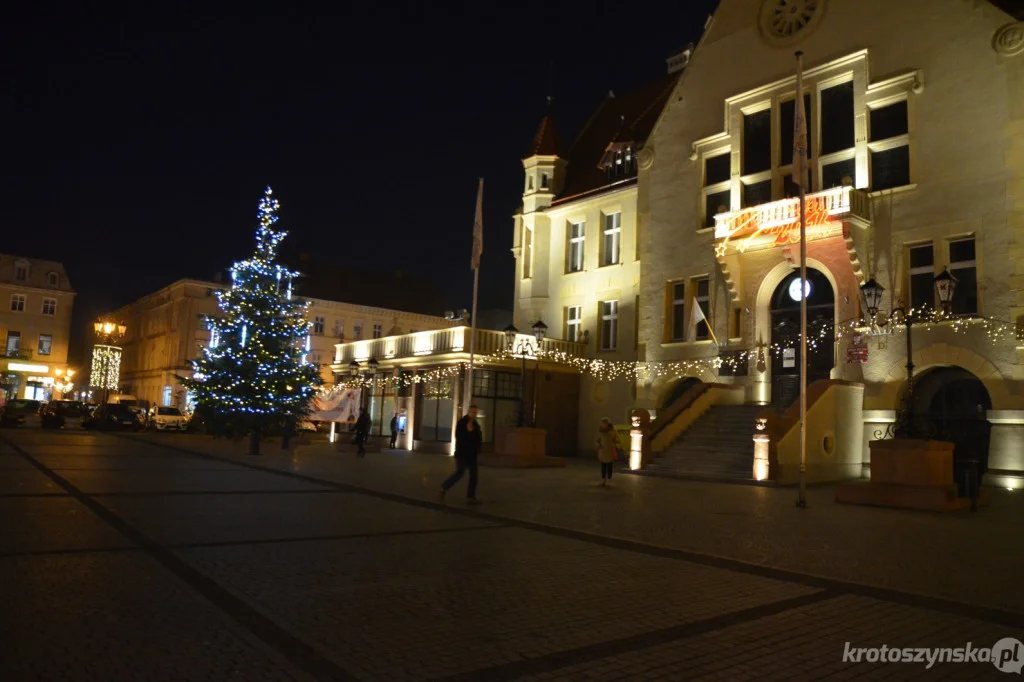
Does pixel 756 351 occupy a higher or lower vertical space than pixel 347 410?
higher

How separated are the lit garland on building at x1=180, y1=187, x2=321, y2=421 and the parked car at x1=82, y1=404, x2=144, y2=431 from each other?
20862 millimetres

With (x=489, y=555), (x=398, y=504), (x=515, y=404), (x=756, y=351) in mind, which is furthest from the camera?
(x=515, y=404)

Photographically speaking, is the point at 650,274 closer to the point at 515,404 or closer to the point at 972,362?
the point at 515,404

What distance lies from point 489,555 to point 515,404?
23231mm

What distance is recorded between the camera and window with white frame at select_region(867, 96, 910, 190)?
2264 cm

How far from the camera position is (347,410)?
120 feet

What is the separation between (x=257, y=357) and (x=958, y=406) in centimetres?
2302

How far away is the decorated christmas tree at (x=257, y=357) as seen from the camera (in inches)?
1097

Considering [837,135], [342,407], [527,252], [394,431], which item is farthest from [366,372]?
[837,135]

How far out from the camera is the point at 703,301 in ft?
90.8

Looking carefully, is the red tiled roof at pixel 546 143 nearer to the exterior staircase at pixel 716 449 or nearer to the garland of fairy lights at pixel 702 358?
the garland of fairy lights at pixel 702 358

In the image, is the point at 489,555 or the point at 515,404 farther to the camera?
the point at 515,404

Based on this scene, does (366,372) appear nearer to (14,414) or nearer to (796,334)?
(796,334)

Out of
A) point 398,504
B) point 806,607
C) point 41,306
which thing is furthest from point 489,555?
point 41,306
